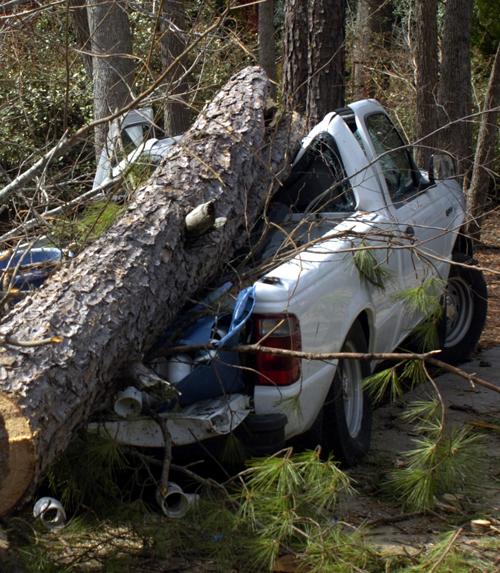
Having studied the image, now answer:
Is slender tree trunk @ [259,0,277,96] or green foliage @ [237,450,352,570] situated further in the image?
slender tree trunk @ [259,0,277,96]

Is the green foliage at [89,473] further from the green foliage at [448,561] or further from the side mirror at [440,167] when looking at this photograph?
the side mirror at [440,167]

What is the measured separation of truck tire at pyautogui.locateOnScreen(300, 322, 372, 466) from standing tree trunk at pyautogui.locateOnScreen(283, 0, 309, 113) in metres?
4.04

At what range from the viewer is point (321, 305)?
5.40m

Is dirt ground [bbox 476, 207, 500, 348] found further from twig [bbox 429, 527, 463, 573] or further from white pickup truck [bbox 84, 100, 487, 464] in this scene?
twig [bbox 429, 527, 463, 573]

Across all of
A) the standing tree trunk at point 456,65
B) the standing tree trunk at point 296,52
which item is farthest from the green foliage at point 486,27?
the standing tree trunk at point 296,52

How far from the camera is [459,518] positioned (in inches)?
206

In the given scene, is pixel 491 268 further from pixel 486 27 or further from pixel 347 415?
pixel 486 27

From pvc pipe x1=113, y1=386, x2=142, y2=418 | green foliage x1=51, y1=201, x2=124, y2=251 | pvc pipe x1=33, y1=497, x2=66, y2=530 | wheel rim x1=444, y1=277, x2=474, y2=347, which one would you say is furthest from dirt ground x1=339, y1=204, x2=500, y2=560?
green foliage x1=51, y1=201, x2=124, y2=251

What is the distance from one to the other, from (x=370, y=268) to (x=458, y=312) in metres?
2.69

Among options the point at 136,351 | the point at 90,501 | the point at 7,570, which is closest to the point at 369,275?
the point at 136,351

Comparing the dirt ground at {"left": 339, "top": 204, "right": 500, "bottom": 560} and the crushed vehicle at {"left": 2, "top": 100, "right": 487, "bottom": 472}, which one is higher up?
the crushed vehicle at {"left": 2, "top": 100, "right": 487, "bottom": 472}

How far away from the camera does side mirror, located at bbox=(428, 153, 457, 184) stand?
7455 mm


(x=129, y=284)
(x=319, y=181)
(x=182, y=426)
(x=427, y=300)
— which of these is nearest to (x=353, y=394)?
(x=427, y=300)

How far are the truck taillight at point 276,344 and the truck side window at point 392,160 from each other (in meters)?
2.22
